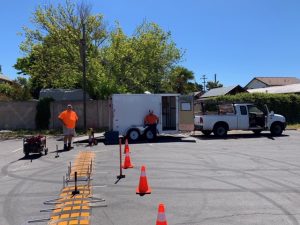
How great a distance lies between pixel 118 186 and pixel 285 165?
5856 mm

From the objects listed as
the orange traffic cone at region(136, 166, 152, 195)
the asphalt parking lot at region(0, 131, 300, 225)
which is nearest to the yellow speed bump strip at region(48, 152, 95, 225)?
the asphalt parking lot at region(0, 131, 300, 225)

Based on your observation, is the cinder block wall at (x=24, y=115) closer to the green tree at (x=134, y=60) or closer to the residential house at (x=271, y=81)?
the green tree at (x=134, y=60)

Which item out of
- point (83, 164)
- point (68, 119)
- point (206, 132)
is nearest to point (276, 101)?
point (206, 132)

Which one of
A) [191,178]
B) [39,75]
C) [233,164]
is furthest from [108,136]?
[39,75]

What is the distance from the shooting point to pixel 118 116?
920 inches

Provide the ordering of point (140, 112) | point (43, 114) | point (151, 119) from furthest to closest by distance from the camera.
A: point (43, 114), point (140, 112), point (151, 119)

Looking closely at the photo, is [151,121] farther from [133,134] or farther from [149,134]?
[133,134]

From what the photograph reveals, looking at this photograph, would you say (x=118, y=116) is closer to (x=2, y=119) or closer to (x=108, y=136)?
(x=108, y=136)

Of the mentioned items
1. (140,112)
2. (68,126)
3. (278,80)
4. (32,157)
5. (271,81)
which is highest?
(278,80)

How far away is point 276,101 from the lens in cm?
3500

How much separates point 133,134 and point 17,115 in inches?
449

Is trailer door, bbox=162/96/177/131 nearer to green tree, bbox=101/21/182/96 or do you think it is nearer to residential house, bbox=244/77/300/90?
green tree, bbox=101/21/182/96

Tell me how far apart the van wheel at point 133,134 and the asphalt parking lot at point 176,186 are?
4697 millimetres

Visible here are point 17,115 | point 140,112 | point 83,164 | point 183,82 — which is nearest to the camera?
point 83,164
